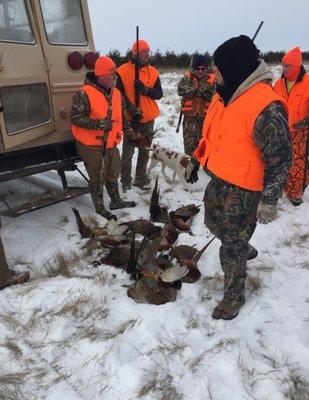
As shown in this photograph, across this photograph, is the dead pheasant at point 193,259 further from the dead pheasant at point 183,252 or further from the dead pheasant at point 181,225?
the dead pheasant at point 181,225

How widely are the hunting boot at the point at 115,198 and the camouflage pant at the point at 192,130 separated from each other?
5.39 feet

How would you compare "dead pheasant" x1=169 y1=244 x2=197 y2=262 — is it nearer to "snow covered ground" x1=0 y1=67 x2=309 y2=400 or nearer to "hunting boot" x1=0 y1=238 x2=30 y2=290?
"snow covered ground" x1=0 y1=67 x2=309 y2=400

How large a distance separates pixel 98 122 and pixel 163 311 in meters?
2.42

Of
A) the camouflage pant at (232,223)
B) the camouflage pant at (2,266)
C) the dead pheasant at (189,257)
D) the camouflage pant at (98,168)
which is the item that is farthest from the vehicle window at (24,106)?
the camouflage pant at (232,223)

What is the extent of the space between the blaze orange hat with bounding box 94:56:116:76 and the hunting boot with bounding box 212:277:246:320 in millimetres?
2771

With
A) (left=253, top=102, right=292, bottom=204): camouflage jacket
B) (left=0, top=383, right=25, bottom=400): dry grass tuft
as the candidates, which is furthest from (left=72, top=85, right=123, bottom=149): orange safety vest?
(left=0, top=383, right=25, bottom=400): dry grass tuft

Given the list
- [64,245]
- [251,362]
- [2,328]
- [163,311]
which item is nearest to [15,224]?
[64,245]

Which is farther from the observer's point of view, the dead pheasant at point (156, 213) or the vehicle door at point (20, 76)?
the dead pheasant at point (156, 213)

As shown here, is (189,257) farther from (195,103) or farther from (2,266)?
(195,103)

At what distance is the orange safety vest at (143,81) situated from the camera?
591 cm

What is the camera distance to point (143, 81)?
19.4ft

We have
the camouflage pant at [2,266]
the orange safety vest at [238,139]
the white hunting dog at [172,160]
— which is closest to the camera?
the orange safety vest at [238,139]

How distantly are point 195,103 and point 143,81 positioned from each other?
3.20 feet

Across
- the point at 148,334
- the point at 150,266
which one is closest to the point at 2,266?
the point at 150,266
